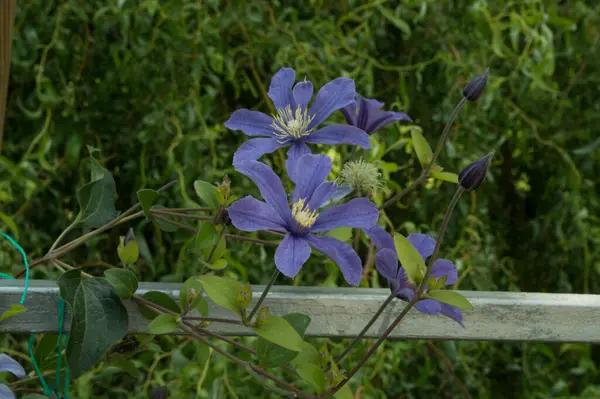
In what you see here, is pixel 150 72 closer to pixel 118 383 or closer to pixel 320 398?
pixel 118 383

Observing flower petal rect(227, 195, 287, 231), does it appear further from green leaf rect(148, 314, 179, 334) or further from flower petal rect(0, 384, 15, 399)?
flower petal rect(0, 384, 15, 399)

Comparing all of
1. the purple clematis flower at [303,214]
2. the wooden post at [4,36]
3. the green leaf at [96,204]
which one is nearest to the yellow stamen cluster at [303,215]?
the purple clematis flower at [303,214]

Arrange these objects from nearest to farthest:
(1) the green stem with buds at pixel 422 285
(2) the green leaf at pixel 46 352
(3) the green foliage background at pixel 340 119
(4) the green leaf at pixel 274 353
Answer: (1) the green stem with buds at pixel 422 285
(4) the green leaf at pixel 274 353
(2) the green leaf at pixel 46 352
(3) the green foliage background at pixel 340 119

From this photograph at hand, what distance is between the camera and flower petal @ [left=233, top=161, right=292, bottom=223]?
49 centimetres

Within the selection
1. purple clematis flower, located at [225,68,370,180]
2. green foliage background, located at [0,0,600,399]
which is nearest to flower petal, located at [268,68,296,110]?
purple clematis flower, located at [225,68,370,180]

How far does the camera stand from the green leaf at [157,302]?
58cm

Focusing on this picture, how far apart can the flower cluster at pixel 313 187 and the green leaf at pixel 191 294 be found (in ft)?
0.31

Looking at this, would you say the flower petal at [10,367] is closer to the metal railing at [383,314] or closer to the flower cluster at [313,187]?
the metal railing at [383,314]

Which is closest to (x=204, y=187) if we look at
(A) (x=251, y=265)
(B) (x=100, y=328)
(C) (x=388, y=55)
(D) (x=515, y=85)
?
(B) (x=100, y=328)

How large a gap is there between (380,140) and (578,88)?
0.45 meters

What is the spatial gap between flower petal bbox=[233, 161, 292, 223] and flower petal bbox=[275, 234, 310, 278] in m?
0.02

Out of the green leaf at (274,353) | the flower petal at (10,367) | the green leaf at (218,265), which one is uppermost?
the green leaf at (218,265)

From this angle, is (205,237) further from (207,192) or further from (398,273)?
(398,273)

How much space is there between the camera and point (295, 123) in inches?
21.5
